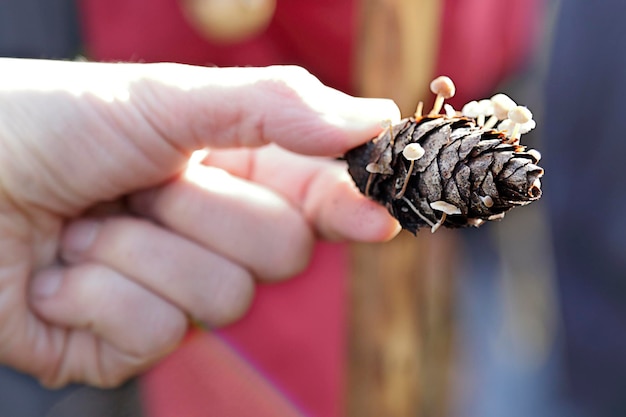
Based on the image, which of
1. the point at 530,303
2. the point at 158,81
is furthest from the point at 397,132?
the point at 530,303

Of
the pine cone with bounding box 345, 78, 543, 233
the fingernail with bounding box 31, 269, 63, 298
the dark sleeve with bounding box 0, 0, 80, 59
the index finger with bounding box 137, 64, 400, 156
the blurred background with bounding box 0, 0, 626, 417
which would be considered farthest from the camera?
the dark sleeve with bounding box 0, 0, 80, 59

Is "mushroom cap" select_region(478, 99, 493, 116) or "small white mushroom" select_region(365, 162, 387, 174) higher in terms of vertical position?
"mushroom cap" select_region(478, 99, 493, 116)

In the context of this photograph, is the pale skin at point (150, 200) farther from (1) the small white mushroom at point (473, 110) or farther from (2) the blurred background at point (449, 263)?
(2) the blurred background at point (449, 263)

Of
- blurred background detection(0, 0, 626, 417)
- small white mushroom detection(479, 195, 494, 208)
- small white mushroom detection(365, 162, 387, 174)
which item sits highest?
small white mushroom detection(479, 195, 494, 208)

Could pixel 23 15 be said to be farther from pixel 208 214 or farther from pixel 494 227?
pixel 494 227

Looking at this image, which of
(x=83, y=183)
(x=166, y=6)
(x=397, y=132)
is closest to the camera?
(x=397, y=132)

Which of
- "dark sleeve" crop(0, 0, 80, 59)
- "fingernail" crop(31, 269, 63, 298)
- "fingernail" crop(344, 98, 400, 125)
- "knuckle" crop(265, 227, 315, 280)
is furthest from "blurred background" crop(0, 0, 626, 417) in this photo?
"fingernail" crop(31, 269, 63, 298)

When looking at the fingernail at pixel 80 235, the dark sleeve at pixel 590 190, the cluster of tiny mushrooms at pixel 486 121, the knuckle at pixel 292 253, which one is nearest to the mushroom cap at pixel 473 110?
the cluster of tiny mushrooms at pixel 486 121

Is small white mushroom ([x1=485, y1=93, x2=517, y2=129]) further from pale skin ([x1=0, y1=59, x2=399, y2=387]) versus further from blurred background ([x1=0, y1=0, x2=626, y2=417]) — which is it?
blurred background ([x1=0, y1=0, x2=626, y2=417])
